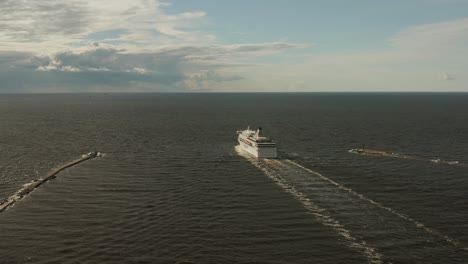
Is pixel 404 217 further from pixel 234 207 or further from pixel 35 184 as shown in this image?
pixel 35 184

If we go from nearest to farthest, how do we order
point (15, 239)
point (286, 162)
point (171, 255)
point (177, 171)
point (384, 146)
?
point (171, 255) → point (15, 239) → point (177, 171) → point (286, 162) → point (384, 146)

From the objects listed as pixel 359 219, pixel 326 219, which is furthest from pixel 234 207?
pixel 359 219

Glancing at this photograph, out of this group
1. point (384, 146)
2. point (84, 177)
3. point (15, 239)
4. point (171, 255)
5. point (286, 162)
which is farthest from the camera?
point (384, 146)

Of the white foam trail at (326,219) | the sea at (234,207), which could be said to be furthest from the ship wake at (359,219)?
the sea at (234,207)

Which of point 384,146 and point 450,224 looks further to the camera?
point 384,146

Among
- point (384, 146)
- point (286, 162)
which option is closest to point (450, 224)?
point (286, 162)

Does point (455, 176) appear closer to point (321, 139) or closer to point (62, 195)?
point (321, 139)

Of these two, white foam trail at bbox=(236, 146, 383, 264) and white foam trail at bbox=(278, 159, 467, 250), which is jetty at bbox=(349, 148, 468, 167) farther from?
white foam trail at bbox=(236, 146, 383, 264)

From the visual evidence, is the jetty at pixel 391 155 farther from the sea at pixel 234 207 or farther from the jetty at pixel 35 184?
the jetty at pixel 35 184
